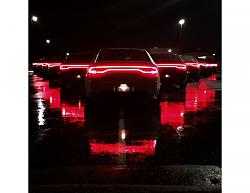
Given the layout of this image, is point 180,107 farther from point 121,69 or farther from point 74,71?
point 74,71

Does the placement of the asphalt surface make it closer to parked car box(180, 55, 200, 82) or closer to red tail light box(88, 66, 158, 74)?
red tail light box(88, 66, 158, 74)

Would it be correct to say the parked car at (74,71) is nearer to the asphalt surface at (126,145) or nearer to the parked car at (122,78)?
the asphalt surface at (126,145)

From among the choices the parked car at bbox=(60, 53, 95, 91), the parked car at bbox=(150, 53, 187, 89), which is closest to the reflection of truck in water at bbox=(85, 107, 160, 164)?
the parked car at bbox=(150, 53, 187, 89)

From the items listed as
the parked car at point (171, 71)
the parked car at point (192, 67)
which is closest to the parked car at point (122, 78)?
the parked car at point (171, 71)

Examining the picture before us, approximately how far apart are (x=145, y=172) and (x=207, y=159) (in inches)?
49.6

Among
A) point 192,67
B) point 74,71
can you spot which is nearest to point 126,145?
point 74,71

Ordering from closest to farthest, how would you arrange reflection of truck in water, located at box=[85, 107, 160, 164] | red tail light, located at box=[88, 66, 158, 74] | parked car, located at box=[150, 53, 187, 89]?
reflection of truck in water, located at box=[85, 107, 160, 164] → red tail light, located at box=[88, 66, 158, 74] → parked car, located at box=[150, 53, 187, 89]

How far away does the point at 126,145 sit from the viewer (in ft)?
25.0

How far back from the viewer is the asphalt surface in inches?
215

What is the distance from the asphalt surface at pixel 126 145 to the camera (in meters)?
5.46

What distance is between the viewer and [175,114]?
11.5m

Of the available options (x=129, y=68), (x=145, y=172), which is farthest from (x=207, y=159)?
(x=129, y=68)

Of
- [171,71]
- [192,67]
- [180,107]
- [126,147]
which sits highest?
[192,67]

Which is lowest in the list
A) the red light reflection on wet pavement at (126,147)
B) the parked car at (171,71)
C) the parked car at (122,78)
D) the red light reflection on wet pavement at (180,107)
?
the red light reflection on wet pavement at (126,147)
